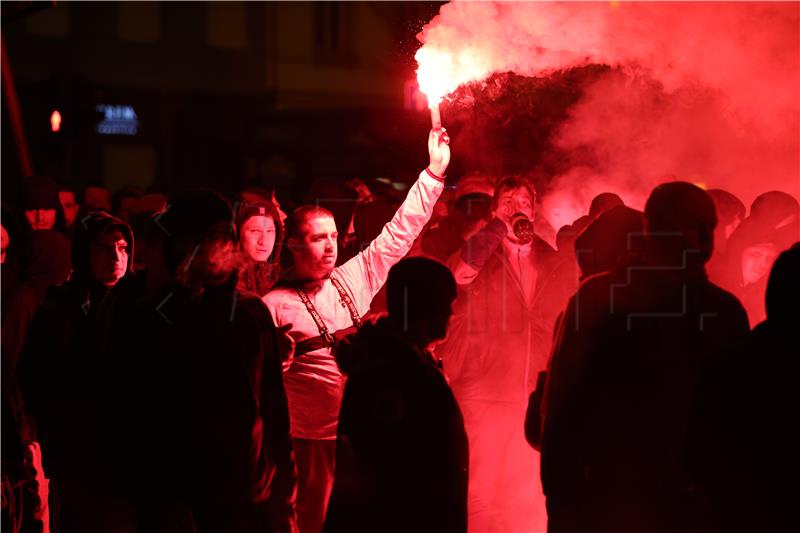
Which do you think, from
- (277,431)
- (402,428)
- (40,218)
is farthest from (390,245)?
(40,218)

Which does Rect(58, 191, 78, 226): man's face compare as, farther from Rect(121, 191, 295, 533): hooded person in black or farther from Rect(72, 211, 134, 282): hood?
Rect(121, 191, 295, 533): hooded person in black

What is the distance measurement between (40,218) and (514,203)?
4.54 metres

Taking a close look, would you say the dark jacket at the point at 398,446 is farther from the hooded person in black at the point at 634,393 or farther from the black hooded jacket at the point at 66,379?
the black hooded jacket at the point at 66,379

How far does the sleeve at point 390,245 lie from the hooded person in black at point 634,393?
80.3 inches

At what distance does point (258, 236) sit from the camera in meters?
6.07

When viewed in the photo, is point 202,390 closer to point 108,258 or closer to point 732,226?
point 108,258

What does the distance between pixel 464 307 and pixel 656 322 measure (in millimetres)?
2636

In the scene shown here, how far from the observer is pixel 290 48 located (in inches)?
2085

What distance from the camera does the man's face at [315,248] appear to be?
220 inches

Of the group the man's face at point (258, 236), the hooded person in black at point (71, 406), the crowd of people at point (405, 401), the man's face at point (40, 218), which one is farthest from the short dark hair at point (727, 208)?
the man's face at point (40, 218)

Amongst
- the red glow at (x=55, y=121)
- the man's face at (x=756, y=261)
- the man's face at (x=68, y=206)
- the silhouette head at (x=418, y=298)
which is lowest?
the silhouette head at (x=418, y=298)

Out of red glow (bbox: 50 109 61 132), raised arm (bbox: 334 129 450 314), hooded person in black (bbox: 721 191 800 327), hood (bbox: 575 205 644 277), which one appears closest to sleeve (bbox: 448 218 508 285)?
raised arm (bbox: 334 129 450 314)

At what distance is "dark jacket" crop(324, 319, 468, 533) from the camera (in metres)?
3.64

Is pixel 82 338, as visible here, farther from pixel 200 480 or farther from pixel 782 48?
pixel 782 48
